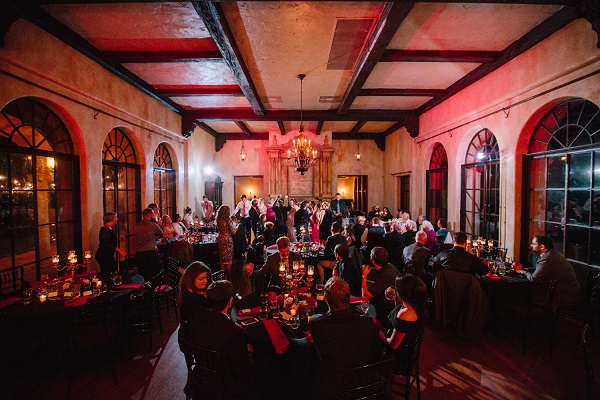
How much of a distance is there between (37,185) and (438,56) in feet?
22.1

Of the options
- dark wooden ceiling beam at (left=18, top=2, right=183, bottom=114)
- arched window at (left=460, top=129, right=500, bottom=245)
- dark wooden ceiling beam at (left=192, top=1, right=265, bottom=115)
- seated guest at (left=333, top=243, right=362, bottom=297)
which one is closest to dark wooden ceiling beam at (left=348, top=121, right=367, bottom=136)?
arched window at (left=460, top=129, right=500, bottom=245)

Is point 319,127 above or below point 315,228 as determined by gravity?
above

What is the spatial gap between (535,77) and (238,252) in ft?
21.2

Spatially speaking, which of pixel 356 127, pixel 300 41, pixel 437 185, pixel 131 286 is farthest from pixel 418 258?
pixel 356 127

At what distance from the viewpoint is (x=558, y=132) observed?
15.3 feet

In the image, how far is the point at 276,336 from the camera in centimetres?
243

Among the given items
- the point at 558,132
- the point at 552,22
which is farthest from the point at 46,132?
the point at 558,132

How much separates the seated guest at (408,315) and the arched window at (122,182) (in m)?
5.78

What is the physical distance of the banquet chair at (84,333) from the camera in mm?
2824

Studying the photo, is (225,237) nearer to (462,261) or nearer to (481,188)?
(462,261)

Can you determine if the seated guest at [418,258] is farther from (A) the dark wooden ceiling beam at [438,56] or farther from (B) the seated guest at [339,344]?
(A) the dark wooden ceiling beam at [438,56]

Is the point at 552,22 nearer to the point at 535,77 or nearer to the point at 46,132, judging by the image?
the point at 535,77

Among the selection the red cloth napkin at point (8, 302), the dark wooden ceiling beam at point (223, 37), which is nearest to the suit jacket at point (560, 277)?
the dark wooden ceiling beam at point (223, 37)

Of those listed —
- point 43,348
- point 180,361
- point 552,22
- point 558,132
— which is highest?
point 552,22
